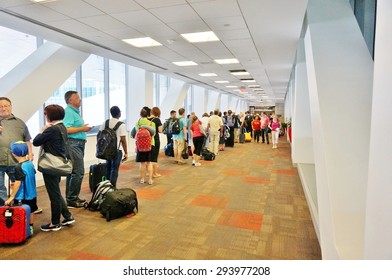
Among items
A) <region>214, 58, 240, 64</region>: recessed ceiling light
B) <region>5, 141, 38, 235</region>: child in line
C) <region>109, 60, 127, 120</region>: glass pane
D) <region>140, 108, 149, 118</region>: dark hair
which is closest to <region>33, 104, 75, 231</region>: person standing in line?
<region>5, 141, 38, 235</region>: child in line

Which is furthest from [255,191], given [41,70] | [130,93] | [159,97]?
[159,97]

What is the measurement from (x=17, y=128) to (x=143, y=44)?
3.41 metres

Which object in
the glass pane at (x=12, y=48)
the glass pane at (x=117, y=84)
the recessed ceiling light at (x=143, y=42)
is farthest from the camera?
the glass pane at (x=117, y=84)

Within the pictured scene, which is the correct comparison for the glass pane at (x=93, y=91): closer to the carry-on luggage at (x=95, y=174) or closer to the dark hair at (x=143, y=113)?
the dark hair at (x=143, y=113)

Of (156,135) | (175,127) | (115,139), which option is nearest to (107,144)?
(115,139)

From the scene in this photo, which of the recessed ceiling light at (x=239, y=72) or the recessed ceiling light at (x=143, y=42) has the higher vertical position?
the recessed ceiling light at (x=239, y=72)

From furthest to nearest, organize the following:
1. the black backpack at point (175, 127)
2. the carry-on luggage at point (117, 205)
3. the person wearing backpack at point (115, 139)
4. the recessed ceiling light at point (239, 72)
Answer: the recessed ceiling light at point (239, 72) < the black backpack at point (175, 127) < the person wearing backpack at point (115, 139) < the carry-on luggage at point (117, 205)

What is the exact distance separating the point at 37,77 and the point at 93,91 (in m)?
2.47

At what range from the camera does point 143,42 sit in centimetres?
582

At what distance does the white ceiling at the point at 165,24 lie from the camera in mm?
3756

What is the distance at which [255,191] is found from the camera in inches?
193

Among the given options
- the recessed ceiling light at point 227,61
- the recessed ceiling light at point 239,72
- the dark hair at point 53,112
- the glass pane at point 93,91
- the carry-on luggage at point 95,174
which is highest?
the recessed ceiling light at point 239,72

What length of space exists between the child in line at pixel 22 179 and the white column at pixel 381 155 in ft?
10.3

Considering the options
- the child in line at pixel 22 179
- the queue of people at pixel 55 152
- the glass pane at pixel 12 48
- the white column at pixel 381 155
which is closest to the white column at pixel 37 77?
the glass pane at pixel 12 48
